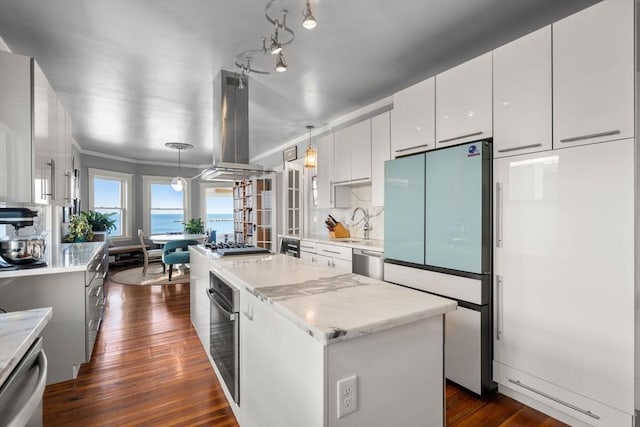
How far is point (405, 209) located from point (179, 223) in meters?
7.52

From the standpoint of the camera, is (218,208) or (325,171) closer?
Answer: (325,171)

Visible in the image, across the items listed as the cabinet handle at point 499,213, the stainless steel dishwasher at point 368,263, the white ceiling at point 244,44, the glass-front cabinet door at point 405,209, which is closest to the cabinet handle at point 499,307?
the cabinet handle at point 499,213

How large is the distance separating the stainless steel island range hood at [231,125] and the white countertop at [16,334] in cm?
199

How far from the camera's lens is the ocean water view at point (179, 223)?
8.34m

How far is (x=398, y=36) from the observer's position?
8.09 ft

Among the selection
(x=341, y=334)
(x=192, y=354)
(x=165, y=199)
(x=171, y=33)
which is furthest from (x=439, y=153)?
(x=165, y=199)

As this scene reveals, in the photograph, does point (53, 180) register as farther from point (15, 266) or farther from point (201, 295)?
point (201, 295)

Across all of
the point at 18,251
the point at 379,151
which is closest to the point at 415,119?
the point at 379,151

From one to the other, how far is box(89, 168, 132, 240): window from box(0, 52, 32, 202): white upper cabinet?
5.82 metres

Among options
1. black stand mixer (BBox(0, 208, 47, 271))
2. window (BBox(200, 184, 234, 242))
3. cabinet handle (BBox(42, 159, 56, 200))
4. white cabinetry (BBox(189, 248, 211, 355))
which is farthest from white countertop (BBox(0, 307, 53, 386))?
window (BBox(200, 184, 234, 242))

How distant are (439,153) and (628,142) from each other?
3.40 feet

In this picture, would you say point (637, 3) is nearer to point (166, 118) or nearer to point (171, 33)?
point (171, 33)

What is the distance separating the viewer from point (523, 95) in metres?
1.98

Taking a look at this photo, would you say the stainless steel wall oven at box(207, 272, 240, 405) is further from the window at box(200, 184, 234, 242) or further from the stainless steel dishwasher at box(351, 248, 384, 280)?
the window at box(200, 184, 234, 242)
